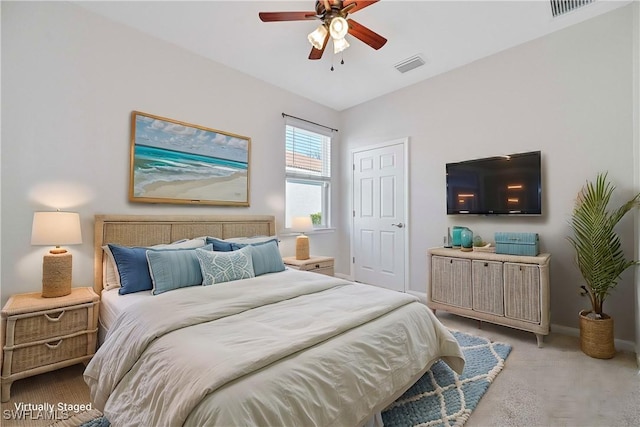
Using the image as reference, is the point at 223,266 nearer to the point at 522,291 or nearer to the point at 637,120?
the point at 522,291

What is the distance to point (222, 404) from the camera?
0.96 m

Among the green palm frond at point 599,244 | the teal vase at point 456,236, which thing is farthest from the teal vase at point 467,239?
the green palm frond at point 599,244

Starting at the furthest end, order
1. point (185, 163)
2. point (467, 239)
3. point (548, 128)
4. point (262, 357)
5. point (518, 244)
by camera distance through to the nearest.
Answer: point (467, 239) < point (185, 163) < point (548, 128) < point (518, 244) < point (262, 357)

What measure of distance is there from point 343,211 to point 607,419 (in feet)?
11.9

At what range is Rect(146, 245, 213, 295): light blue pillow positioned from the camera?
2166 millimetres

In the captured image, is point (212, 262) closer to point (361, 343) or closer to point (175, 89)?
point (361, 343)

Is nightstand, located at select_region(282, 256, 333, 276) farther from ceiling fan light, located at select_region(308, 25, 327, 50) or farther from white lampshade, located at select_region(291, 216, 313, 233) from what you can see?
ceiling fan light, located at select_region(308, 25, 327, 50)

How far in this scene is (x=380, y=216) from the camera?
4.32 meters

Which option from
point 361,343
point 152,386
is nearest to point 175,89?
point 152,386

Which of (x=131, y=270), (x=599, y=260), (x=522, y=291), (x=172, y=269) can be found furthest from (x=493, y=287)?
(x=131, y=270)

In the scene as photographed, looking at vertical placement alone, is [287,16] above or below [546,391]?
above

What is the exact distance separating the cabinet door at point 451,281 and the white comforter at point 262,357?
1162 millimetres

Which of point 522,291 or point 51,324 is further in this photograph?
point 522,291

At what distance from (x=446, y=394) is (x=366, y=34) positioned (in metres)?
2.66
